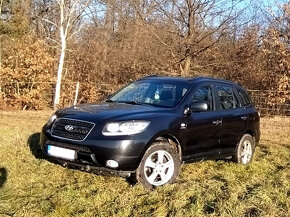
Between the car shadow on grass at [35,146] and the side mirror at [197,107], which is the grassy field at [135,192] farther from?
the side mirror at [197,107]

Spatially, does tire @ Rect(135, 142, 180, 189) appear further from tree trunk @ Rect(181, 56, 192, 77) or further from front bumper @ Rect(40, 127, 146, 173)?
tree trunk @ Rect(181, 56, 192, 77)

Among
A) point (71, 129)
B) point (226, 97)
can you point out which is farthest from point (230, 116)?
point (71, 129)

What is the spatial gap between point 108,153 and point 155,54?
14486 millimetres

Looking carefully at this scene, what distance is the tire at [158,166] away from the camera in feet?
17.8

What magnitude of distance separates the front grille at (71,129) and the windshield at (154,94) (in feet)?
3.90

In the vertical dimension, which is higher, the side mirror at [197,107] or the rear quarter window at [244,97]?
the rear quarter window at [244,97]

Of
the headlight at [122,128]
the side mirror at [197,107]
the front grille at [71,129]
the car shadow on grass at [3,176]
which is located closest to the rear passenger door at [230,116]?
the side mirror at [197,107]

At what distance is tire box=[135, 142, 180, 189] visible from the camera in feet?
17.8

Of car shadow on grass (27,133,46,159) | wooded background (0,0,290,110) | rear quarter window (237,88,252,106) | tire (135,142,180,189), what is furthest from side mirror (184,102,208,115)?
wooded background (0,0,290,110)

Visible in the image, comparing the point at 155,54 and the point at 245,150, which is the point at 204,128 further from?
Result: the point at 155,54

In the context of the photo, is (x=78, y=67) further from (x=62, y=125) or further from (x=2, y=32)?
(x=62, y=125)

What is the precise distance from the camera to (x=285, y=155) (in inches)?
344

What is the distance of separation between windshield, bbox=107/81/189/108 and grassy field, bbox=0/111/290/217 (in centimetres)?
118

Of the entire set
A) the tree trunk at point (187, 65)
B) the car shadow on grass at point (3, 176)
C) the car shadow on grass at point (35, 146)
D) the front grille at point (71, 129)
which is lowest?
the car shadow on grass at point (3, 176)
